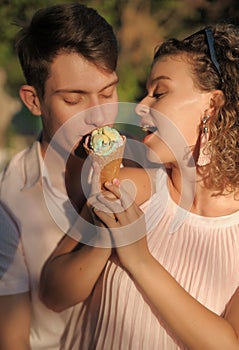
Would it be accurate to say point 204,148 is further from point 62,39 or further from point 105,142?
point 62,39

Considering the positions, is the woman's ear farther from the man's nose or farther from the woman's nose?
the man's nose

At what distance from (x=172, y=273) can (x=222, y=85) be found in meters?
0.55

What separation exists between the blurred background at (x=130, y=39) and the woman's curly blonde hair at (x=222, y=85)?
0.63 meters

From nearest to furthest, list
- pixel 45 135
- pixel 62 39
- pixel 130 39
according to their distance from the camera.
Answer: pixel 62 39, pixel 45 135, pixel 130 39

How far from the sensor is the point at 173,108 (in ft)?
5.35

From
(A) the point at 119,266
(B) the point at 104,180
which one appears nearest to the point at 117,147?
(B) the point at 104,180

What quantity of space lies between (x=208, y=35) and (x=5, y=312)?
1.09m

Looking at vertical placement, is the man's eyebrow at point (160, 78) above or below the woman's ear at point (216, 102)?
above

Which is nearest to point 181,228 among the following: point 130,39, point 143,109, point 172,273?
point 172,273

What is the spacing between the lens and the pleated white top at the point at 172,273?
1.57 meters

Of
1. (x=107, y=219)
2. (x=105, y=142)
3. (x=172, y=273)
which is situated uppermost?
(x=105, y=142)

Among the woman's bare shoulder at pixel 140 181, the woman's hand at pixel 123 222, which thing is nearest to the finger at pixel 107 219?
the woman's hand at pixel 123 222

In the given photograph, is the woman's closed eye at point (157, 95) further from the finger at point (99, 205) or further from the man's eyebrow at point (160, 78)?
the finger at point (99, 205)

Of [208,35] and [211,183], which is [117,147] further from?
[208,35]
